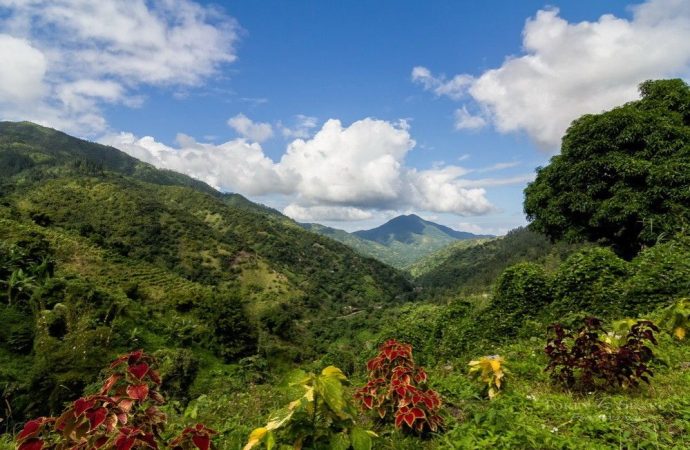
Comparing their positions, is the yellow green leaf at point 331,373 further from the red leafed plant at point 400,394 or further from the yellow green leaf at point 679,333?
the yellow green leaf at point 679,333

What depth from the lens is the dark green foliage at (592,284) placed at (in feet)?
35.7

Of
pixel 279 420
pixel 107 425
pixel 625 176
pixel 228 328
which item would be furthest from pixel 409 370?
pixel 228 328

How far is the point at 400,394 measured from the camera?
4598 mm

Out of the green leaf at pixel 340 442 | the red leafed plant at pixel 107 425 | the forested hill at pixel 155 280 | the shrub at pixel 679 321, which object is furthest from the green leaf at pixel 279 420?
the forested hill at pixel 155 280

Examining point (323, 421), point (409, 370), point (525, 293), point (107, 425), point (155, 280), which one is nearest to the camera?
point (107, 425)

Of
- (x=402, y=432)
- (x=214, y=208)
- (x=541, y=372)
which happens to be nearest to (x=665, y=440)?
(x=402, y=432)

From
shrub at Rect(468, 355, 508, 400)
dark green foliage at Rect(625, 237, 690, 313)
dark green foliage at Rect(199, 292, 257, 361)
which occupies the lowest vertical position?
dark green foliage at Rect(199, 292, 257, 361)

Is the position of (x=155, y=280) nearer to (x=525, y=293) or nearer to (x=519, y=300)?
(x=519, y=300)

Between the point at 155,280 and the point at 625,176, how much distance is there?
182 ft

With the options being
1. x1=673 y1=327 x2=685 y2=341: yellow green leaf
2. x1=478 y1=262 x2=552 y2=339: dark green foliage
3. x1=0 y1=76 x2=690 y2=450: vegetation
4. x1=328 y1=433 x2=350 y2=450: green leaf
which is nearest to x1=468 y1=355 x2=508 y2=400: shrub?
x1=0 y1=76 x2=690 y2=450: vegetation

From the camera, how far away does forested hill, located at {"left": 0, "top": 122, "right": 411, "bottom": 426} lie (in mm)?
21375

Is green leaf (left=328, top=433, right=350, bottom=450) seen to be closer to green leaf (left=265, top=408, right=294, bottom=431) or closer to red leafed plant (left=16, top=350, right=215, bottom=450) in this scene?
green leaf (left=265, top=408, right=294, bottom=431)

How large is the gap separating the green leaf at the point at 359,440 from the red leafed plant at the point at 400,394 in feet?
3.43

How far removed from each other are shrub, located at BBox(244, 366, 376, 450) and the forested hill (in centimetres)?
1265
